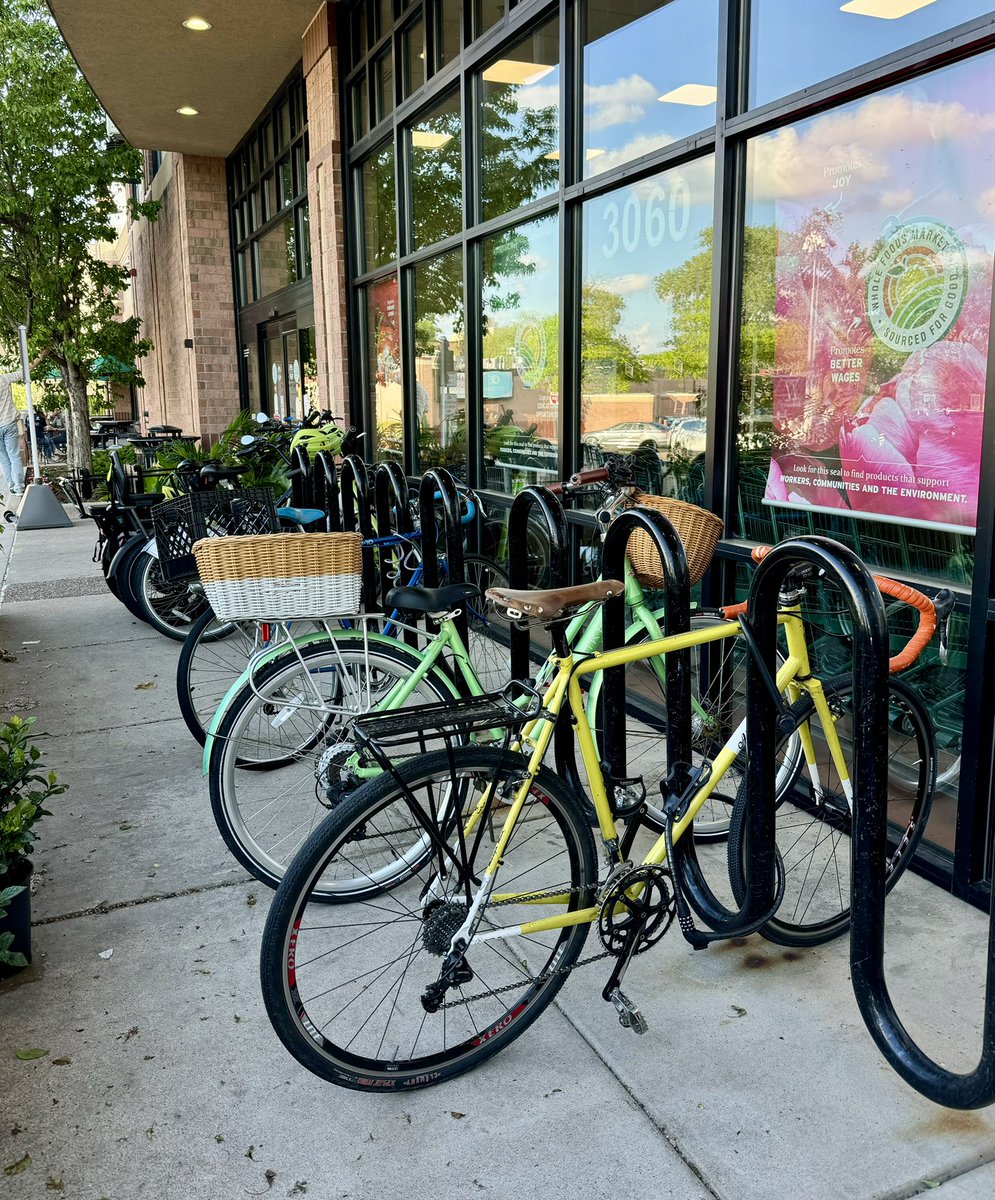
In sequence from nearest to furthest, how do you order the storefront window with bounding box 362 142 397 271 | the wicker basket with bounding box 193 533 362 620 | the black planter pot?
1. the black planter pot
2. the wicker basket with bounding box 193 533 362 620
3. the storefront window with bounding box 362 142 397 271

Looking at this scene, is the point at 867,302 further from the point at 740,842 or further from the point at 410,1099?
the point at 410,1099

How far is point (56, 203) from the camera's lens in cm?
1466

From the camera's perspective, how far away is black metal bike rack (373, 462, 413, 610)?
4.32m

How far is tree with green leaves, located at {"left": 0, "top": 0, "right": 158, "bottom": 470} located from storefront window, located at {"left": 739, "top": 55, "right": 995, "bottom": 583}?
1251cm

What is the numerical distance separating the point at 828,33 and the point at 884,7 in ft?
0.87

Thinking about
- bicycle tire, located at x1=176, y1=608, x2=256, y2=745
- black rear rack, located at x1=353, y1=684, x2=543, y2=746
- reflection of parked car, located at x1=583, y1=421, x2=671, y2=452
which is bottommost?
bicycle tire, located at x1=176, y1=608, x2=256, y2=745

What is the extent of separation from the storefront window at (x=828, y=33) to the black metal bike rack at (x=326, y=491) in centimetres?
267

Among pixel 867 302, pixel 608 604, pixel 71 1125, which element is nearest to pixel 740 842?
pixel 608 604

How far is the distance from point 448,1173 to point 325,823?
0.74 m

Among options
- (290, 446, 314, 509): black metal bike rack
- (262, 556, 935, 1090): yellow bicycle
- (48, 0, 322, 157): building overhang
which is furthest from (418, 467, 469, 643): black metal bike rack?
(48, 0, 322, 157): building overhang

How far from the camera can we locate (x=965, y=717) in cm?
292

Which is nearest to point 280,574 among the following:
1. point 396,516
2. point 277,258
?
point 396,516

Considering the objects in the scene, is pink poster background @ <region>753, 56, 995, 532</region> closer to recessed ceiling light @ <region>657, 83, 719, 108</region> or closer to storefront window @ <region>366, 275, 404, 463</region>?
recessed ceiling light @ <region>657, 83, 719, 108</region>

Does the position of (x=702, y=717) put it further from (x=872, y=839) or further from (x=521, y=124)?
(x=521, y=124)
